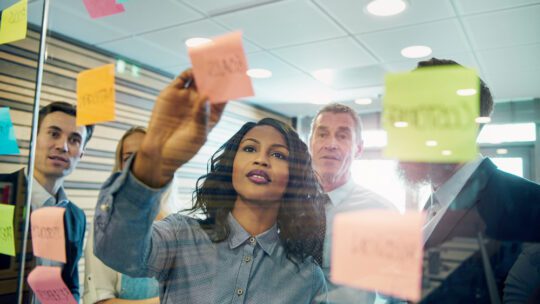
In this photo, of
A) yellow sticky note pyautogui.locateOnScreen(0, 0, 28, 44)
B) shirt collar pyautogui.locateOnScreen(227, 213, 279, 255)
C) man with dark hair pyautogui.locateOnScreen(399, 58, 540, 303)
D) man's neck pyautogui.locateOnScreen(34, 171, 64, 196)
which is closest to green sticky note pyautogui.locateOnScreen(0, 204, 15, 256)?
man's neck pyautogui.locateOnScreen(34, 171, 64, 196)

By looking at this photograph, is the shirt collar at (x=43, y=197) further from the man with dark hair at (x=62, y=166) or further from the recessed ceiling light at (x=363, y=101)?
the recessed ceiling light at (x=363, y=101)

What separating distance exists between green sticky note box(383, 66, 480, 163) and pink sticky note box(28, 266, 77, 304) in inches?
31.0

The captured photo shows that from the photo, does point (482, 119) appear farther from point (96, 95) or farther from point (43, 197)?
point (43, 197)

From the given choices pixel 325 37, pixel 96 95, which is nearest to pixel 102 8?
pixel 96 95

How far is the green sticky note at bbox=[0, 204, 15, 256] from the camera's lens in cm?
104

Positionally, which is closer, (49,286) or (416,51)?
(416,51)

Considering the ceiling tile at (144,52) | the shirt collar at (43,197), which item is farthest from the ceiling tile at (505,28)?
the shirt collar at (43,197)

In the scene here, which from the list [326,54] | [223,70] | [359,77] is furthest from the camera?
[326,54]

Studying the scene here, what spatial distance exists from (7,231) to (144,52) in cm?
61

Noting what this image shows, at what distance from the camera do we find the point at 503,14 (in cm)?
59

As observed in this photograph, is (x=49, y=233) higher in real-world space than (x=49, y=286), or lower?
higher

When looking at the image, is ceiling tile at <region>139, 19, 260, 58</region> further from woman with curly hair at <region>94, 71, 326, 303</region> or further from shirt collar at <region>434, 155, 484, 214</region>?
shirt collar at <region>434, 155, 484, 214</region>

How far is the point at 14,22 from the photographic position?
1050 mm

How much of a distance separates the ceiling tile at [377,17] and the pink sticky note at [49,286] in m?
0.82
